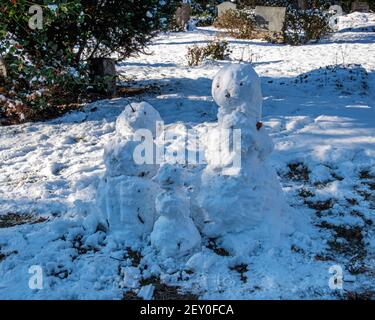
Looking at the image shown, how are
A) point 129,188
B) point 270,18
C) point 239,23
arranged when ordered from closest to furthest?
point 129,188 < point 270,18 < point 239,23

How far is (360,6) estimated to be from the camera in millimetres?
20562

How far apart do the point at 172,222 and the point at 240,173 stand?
0.77m

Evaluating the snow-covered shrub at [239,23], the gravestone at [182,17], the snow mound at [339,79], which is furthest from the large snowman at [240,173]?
the gravestone at [182,17]

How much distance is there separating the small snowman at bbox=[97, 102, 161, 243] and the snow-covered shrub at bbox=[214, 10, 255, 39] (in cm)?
1183

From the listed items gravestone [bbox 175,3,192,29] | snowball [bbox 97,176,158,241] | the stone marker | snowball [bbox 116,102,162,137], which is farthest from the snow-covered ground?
Result: gravestone [bbox 175,3,192,29]

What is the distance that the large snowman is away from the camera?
13.1 ft

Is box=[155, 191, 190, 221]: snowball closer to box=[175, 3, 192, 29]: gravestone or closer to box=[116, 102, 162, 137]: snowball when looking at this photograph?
box=[116, 102, 162, 137]: snowball

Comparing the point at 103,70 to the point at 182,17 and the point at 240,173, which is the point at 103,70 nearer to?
the point at 240,173

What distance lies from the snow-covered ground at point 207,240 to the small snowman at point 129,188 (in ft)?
0.59

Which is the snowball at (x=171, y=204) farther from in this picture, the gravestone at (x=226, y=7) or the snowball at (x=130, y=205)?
the gravestone at (x=226, y=7)

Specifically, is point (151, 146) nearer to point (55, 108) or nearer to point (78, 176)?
point (78, 176)

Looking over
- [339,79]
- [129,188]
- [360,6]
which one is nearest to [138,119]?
[129,188]

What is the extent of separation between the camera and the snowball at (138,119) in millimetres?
4160
